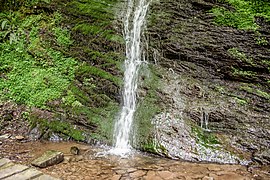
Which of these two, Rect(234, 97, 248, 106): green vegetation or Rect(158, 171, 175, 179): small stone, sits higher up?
Rect(234, 97, 248, 106): green vegetation

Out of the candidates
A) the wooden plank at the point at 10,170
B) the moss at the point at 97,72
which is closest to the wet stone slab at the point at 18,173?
the wooden plank at the point at 10,170

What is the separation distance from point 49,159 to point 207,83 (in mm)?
3069

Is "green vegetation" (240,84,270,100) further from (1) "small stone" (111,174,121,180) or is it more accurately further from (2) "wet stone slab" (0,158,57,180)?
(2) "wet stone slab" (0,158,57,180)

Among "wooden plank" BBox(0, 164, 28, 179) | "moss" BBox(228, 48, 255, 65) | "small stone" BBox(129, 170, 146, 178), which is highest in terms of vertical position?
"moss" BBox(228, 48, 255, 65)

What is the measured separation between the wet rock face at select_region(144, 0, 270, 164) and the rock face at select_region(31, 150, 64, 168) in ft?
5.45

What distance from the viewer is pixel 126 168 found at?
4.46m

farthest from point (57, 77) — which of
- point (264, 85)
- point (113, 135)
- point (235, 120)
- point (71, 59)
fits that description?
point (264, 85)

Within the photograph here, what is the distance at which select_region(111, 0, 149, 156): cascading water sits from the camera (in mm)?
5458

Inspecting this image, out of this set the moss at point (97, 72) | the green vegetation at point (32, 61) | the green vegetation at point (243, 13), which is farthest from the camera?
the green vegetation at point (32, 61)

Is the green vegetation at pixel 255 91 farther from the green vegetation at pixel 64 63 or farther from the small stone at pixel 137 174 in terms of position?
the small stone at pixel 137 174

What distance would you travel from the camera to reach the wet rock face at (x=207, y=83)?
500 cm

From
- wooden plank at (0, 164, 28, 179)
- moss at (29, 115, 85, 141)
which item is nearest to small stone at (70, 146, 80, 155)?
moss at (29, 115, 85, 141)

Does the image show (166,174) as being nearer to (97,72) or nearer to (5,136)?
→ (97,72)

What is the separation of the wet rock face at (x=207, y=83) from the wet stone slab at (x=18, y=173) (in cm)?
324
